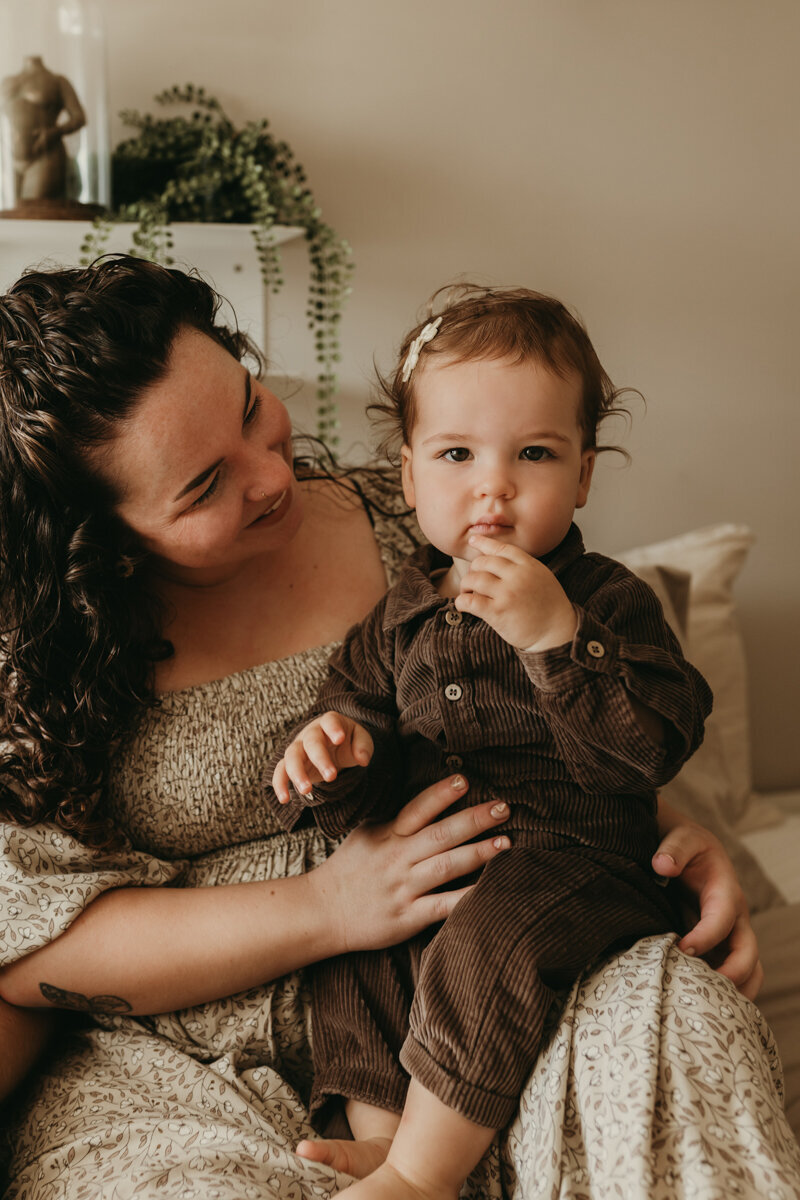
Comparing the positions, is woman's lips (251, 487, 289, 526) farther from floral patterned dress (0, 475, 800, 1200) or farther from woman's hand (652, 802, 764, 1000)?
woman's hand (652, 802, 764, 1000)

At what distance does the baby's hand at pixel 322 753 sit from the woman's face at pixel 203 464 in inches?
12.0

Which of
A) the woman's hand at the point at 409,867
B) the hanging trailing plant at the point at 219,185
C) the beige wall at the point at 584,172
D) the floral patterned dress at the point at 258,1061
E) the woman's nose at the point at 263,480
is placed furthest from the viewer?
the beige wall at the point at 584,172

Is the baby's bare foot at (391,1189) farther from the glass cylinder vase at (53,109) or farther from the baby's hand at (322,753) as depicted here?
the glass cylinder vase at (53,109)

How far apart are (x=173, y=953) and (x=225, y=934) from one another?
0.06m

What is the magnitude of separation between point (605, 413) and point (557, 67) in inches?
46.9

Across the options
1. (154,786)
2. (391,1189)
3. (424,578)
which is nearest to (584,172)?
(424,578)

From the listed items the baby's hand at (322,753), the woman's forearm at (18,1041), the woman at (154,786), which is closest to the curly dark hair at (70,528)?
the woman at (154,786)

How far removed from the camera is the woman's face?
1152mm

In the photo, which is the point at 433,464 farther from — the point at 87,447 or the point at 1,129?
the point at 1,129

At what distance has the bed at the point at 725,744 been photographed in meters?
1.64

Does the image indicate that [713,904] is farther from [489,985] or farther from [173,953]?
[173,953]

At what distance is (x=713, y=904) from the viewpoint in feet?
3.73

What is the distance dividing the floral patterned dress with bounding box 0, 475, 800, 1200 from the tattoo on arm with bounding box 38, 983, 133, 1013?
0.05m

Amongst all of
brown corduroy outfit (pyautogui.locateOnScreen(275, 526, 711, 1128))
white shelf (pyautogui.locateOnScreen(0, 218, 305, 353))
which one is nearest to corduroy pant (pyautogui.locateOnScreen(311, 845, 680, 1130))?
brown corduroy outfit (pyautogui.locateOnScreen(275, 526, 711, 1128))
